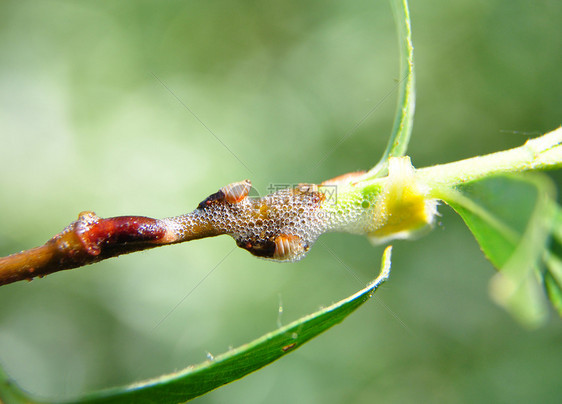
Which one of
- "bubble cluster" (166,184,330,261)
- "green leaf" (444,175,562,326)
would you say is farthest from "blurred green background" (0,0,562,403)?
"green leaf" (444,175,562,326)

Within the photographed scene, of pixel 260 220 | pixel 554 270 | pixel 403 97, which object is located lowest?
pixel 554 270

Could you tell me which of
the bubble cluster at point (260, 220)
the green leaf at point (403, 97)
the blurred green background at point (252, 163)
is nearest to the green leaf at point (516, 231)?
the green leaf at point (403, 97)

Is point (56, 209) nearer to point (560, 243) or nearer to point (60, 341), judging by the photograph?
point (60, 341)

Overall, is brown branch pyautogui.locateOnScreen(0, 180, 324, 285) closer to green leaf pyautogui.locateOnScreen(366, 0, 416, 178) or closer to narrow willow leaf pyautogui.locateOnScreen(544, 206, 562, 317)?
green leaf pyautogui.locateOnScreen(366, 0, 416, 178)

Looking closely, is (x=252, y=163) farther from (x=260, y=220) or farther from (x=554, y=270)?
(x=554, y=270)

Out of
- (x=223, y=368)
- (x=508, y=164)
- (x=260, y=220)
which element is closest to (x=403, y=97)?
(x=508, y=164)
